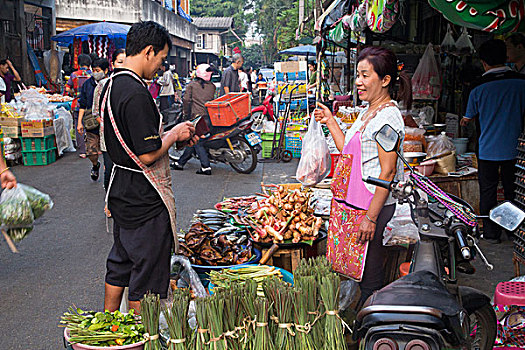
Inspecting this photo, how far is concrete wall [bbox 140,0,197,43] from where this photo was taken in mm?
24859

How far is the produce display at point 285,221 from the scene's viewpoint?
14.2ft

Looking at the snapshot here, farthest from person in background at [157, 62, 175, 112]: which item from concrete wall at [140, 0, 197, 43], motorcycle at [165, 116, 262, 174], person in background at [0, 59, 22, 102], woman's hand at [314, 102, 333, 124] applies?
woman's hand at [314, 102, 333, 124]

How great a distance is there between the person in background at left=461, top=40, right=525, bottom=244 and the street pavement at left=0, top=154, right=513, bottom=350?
0.82 m

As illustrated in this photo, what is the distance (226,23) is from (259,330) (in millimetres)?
54206

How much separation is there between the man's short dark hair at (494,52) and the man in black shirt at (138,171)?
3875 millimetres

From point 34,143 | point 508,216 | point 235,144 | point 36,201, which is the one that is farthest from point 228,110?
point 508,216

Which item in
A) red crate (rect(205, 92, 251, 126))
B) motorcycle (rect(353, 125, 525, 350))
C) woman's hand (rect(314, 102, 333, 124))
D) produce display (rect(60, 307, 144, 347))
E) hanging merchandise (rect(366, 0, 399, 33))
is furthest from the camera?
red crate (rect(205, 92, 251, 126))

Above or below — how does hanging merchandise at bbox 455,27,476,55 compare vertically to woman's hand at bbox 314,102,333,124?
above

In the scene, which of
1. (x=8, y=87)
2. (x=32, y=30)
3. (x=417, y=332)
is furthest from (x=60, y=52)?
(x=417, y=332)

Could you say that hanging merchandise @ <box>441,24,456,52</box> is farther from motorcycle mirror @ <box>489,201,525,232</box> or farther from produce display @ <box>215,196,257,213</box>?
motorcycle mirror @ <box>489,201,525,232</box>

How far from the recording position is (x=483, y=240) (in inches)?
241

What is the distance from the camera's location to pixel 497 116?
225 inches

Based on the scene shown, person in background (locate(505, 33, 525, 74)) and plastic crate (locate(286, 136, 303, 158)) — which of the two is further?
plastic crate (locate(286, 136, 303, 158))

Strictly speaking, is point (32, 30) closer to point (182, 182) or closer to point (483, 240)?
point (182, 182)
